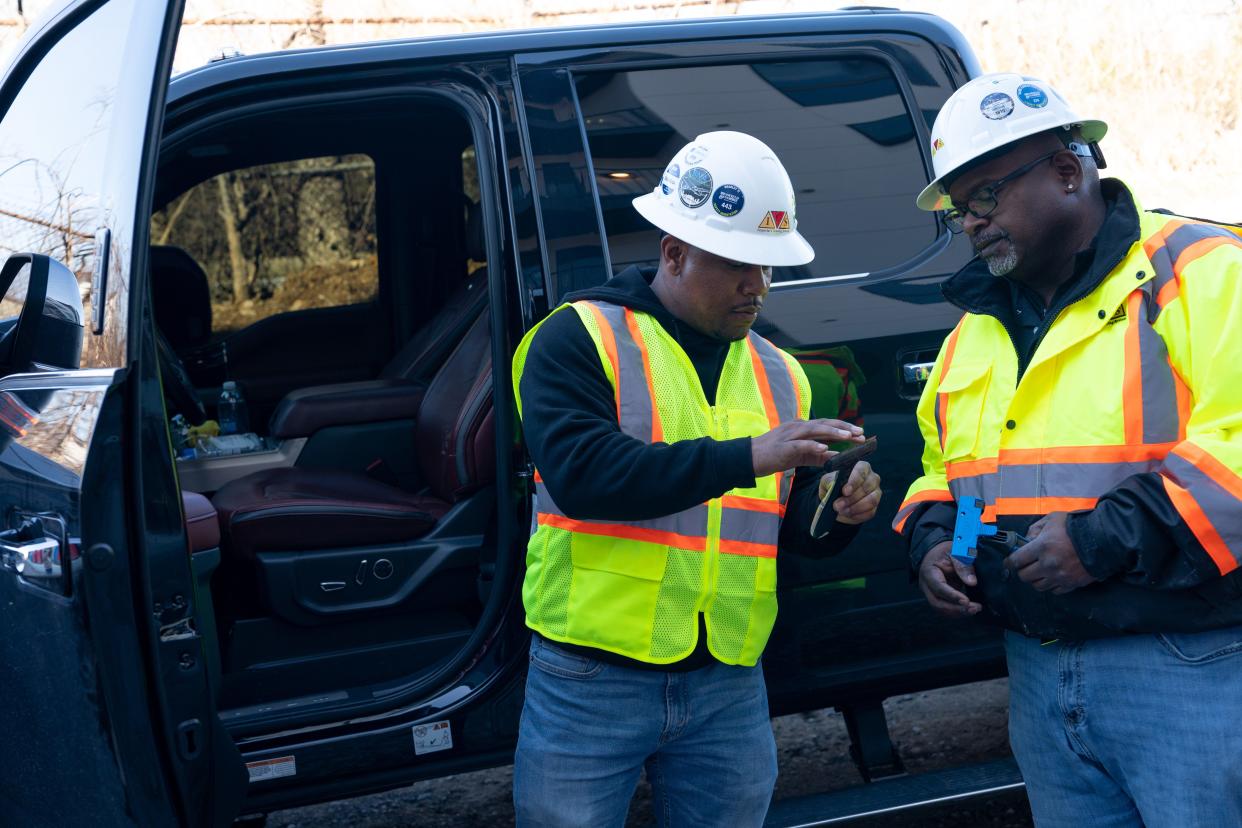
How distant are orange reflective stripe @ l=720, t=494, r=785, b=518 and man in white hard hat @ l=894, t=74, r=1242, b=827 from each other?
0.25 m

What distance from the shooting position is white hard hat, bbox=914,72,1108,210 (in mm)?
1981

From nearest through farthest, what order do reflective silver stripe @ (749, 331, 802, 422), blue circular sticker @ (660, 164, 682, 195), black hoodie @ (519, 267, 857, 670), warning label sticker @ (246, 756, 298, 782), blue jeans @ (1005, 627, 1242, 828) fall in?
blue jeans @ (1005, 627, 1242, 828), black hoodie @ (519, 267, 857, 670), blue circular sticker @ (660, 164, 682, 195), reflective silver stripe @ (749, 331, 802, 422), warning label sticker @ (246, 756, 298, 782)

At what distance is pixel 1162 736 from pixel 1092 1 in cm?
1312

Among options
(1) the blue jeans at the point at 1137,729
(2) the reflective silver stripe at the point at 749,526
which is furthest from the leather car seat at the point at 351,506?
(1) the blue jeans at the point at 1137,729

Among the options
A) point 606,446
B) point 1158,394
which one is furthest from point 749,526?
point 1158,394

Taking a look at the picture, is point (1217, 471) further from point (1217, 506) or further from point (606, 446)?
point (606, 446)

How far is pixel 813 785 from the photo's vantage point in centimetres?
369

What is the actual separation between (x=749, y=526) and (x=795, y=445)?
0.32 m

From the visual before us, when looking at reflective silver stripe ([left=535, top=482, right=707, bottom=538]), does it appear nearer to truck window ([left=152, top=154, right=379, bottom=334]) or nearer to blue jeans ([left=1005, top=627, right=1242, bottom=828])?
blue jeans ([left=1005, top=627, right=1242, bottom=828])

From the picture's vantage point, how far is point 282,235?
920 cm

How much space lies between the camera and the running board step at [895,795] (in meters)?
2.67

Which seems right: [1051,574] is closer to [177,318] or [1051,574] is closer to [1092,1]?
[177,318]

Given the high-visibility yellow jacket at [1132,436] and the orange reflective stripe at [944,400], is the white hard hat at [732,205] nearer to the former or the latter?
the orange reflective stripe at [944,400]

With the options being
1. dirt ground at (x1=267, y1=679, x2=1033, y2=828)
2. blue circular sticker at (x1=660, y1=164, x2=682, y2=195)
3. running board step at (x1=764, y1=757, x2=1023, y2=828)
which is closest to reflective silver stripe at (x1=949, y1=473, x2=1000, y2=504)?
blue circular sticker at (x1=660, y1=164, x2=682, y2=195)
